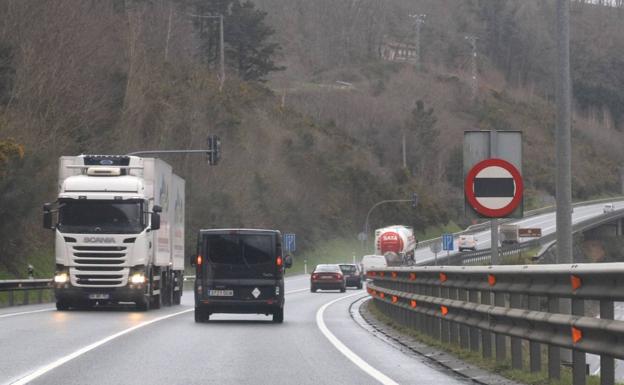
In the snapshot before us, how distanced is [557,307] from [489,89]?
189271 mm

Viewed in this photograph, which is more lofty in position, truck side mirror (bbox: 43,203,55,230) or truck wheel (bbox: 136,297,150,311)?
truck side mirror (bbox: 43,203,55,230)

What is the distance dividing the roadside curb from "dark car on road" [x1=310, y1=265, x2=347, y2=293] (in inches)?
1193

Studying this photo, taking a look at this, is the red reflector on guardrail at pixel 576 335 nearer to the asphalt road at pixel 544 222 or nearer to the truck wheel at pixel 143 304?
the truck wheel at pixel 143 304

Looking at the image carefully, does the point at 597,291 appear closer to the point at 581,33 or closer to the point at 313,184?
the point at 313,184

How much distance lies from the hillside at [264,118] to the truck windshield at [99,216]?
15643 mm

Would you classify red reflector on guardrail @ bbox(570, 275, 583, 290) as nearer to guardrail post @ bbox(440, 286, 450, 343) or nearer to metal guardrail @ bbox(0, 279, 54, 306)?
guardrail post @ bbox(440, 286, 450, 343)

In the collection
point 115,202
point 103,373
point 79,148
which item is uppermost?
point 79,148

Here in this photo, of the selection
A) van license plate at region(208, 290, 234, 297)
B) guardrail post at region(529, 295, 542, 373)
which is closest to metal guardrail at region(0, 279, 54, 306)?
van license plate at region(208, 290, 234, 297)

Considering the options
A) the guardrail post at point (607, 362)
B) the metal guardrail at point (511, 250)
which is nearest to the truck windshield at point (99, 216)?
the guardrail post at point (607, 362)

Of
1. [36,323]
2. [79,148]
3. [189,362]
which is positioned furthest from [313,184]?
[189,362]

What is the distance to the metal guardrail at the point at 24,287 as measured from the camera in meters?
39.2

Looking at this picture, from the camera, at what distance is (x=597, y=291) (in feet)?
35.9

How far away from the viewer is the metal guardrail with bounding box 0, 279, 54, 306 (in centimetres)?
3919

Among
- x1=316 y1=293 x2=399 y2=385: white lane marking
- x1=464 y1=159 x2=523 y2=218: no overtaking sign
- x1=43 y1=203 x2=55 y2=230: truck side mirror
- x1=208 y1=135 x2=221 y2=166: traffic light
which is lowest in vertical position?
x1=316 y1=293 x2=399 y2=385: white lane marking
